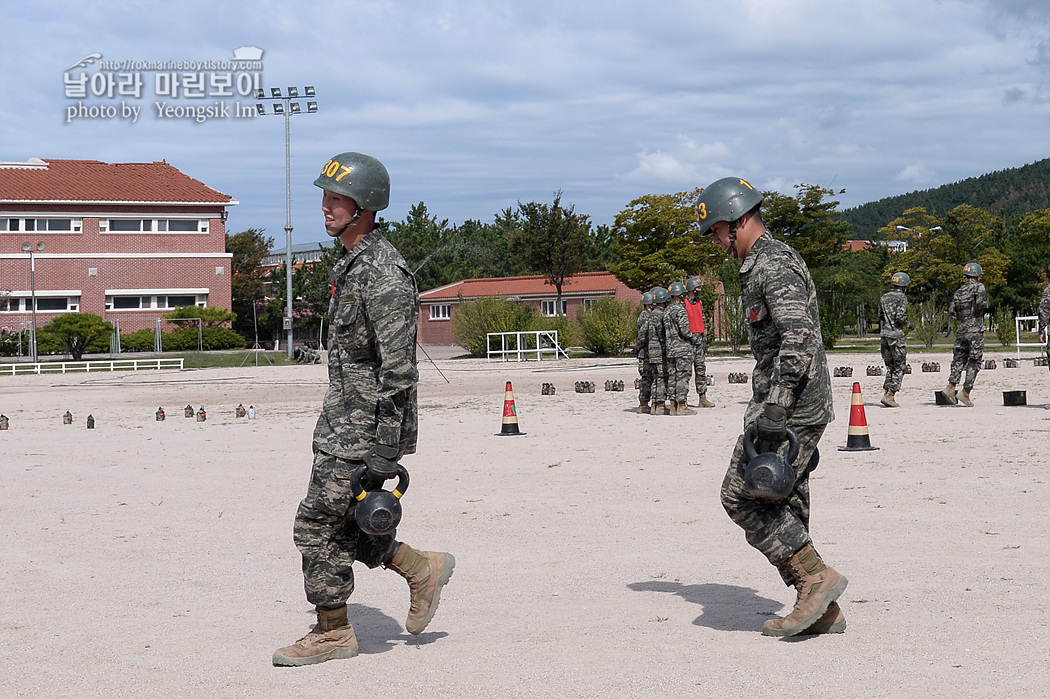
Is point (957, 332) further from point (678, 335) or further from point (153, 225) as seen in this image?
point (153, 225)

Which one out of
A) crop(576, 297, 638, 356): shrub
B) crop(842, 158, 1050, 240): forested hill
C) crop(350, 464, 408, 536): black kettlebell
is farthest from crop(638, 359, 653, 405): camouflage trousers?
crop(842, 158, 1050, 240): forested hill

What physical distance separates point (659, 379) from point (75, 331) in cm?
4214

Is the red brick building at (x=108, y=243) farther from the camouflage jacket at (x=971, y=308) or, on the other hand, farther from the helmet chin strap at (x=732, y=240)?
the helmet chin strap at (x=732, y=240)

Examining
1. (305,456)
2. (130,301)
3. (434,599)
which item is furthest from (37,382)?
(434,599)

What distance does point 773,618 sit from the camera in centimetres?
562

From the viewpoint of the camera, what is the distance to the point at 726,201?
5559mm

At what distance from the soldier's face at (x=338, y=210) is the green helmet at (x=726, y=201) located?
1684mm

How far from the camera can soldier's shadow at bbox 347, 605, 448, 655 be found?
17.7 ft

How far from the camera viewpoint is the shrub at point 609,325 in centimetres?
4756

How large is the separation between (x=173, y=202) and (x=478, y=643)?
6601 centimetres

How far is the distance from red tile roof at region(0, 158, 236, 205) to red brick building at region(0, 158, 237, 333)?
0.06 meters

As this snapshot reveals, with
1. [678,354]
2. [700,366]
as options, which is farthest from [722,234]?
[700,366]

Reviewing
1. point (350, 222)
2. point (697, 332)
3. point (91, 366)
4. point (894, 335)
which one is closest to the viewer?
point (350, 222)

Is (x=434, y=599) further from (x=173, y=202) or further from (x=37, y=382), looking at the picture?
(x=173, y=202)
